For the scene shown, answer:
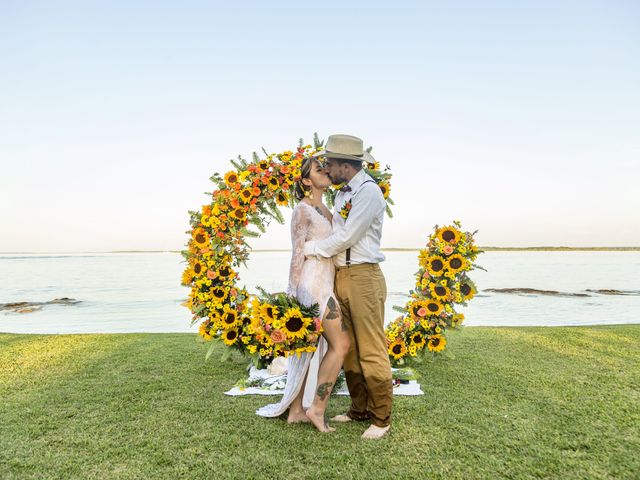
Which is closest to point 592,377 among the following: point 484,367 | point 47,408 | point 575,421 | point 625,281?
point 484,367

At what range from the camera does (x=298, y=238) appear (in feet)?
12.2

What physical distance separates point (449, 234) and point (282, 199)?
6.39 ft

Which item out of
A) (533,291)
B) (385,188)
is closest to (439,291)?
(385,188)

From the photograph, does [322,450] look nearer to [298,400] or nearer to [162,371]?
[298,400]

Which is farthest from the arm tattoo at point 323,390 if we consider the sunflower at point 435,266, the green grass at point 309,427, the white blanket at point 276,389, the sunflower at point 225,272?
the sunflower at point 435,266

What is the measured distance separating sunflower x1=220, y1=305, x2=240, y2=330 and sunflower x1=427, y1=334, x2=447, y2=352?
2256mm

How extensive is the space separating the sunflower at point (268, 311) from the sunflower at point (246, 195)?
1779mm

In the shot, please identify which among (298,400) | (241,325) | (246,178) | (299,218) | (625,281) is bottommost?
(625,281)

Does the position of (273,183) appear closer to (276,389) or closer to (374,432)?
(276,389)

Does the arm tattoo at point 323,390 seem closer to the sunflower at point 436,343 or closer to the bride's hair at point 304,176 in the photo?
the bride's hair at point 304,176

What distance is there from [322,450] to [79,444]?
1.77 meters

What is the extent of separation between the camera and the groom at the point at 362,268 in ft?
11.4

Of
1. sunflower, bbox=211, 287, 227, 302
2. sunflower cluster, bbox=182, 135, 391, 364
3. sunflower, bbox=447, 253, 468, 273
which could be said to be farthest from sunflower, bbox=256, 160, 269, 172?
sunflower, bbox=447, 253, 468, 273

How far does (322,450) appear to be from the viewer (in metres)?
3.30
